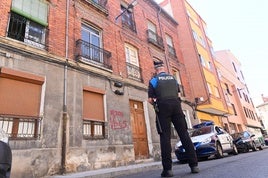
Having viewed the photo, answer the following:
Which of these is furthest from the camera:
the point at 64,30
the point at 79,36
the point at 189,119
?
the point at 189,119

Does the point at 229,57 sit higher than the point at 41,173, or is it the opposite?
the point at 229,57

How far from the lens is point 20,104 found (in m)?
6.58

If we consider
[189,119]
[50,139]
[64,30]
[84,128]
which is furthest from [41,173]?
[189,119]

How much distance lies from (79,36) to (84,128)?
164 inches

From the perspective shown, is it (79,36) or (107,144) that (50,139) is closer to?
(107,144)

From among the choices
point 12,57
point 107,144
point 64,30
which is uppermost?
point 64,30

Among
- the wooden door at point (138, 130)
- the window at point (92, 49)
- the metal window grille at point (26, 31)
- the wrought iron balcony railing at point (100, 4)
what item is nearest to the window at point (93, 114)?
the window at point (92, 49)

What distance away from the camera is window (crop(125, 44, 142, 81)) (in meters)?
11.8

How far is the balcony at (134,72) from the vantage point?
11.7 meters

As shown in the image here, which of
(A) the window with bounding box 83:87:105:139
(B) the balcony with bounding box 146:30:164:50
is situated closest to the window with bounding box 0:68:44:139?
(A) the window with bounding box 83:87:105:139

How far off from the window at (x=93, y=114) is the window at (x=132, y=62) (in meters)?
3.08

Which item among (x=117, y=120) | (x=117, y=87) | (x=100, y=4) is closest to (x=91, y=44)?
(x=117, y=87)

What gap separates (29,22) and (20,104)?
10.9ft

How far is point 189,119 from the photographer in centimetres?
1560
